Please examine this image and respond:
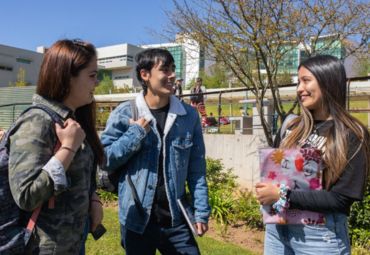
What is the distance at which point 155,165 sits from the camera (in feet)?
8.91

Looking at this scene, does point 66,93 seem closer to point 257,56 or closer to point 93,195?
point 93,195

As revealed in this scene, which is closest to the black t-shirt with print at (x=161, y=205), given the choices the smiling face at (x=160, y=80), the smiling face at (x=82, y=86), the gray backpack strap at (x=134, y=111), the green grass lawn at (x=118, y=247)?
the gray backpack strap at (x=134, y=111)

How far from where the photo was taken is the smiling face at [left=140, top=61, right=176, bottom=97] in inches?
112

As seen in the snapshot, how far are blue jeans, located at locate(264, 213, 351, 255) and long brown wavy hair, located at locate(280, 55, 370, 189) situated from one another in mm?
206

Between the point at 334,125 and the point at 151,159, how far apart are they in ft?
3.84

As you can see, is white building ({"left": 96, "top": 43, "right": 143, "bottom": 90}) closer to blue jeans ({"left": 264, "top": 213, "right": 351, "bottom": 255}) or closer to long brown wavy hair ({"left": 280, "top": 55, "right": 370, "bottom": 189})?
long brown wavy hair ({"left": 280, "top": 55, "right": 370, "bottom": 189})

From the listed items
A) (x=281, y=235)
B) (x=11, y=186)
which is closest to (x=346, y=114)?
(x=281, y=235)

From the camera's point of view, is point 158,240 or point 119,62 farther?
point 119,62

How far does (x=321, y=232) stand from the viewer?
2.15 m

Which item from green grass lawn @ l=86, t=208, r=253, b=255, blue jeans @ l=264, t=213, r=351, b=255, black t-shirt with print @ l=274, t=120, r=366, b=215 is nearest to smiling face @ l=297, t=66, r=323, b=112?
black t-shirt with print @ l=274, t=120, r=366, b=215

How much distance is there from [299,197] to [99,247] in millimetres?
3360

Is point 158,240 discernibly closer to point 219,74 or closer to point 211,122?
point 211,122

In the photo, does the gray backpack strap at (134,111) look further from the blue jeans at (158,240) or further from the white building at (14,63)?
the white building at (14,63)

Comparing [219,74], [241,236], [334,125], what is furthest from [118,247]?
[219,74]
